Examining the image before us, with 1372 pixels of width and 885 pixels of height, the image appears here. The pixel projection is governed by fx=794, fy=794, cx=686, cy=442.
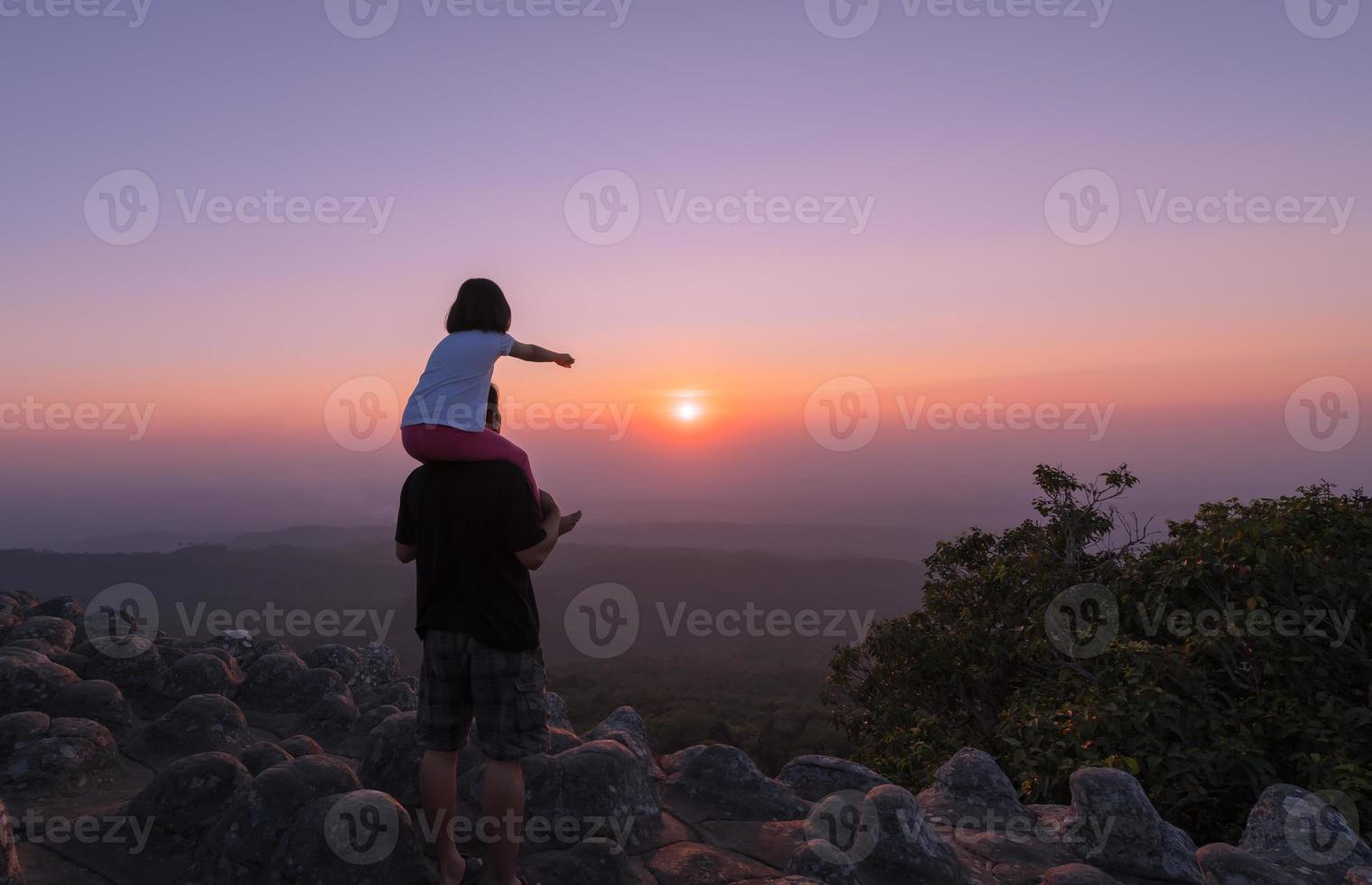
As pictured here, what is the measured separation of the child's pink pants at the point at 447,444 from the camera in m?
3.39

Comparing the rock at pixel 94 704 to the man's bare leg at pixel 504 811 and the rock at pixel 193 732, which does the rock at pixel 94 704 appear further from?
the man's bare leg at pixel 504 811

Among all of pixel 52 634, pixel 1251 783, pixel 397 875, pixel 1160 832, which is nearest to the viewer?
pixel 397 875

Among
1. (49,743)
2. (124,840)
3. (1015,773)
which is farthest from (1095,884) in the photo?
(49,743)

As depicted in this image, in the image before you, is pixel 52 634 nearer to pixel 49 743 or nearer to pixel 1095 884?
pixel 49 743

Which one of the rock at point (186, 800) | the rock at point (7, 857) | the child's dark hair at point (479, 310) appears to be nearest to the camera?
the child's dark hair at point (479, 310)

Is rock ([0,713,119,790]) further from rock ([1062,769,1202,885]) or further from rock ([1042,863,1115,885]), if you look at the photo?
rock ([1062,769,1202,885])

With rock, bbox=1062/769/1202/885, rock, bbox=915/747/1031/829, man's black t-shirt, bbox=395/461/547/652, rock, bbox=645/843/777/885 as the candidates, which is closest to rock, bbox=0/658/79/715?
man's black t-shirt, bbox=395/461/547/652

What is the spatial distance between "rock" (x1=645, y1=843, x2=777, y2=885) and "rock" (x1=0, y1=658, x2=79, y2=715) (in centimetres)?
558

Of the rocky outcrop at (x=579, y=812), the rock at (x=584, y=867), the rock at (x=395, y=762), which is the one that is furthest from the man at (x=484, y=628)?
the rock at (x=395, y=762)

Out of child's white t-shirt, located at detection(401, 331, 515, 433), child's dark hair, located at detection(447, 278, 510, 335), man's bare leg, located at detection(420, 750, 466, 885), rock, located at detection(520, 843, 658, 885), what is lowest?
rock, located at detection(520, 843, 658, 885)

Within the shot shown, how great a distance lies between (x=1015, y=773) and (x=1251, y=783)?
1.95m

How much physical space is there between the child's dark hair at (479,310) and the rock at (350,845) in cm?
245

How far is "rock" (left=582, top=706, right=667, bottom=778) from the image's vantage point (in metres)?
6.05

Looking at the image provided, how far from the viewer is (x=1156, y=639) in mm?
8273
